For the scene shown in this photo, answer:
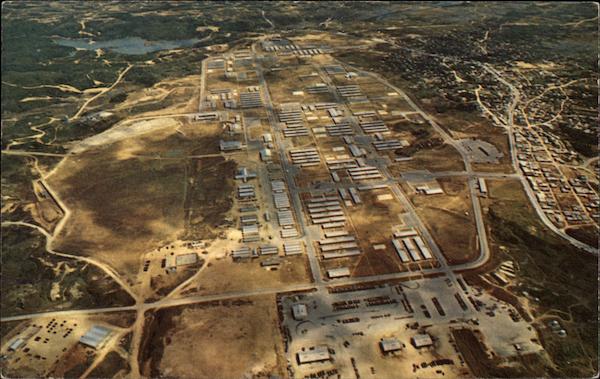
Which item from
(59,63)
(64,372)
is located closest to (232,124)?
(64,372)

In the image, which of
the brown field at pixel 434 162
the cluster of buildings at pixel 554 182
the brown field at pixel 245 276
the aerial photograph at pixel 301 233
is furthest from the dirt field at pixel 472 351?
the brown field at pixel 434 162

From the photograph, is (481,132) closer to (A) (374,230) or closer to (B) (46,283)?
(A) (374,230)

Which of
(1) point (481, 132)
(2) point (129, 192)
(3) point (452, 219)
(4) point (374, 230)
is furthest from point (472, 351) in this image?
(2) point (129, 192)

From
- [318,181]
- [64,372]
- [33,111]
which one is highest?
[33,111]

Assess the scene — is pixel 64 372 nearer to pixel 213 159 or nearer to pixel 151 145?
pixel 213 159

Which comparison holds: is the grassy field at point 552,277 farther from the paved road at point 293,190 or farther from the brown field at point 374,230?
the paved road at point 293,190

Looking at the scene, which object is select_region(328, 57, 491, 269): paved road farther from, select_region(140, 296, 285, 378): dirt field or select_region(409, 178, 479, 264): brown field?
select_region(140, 296, 285, 378): dirt field
